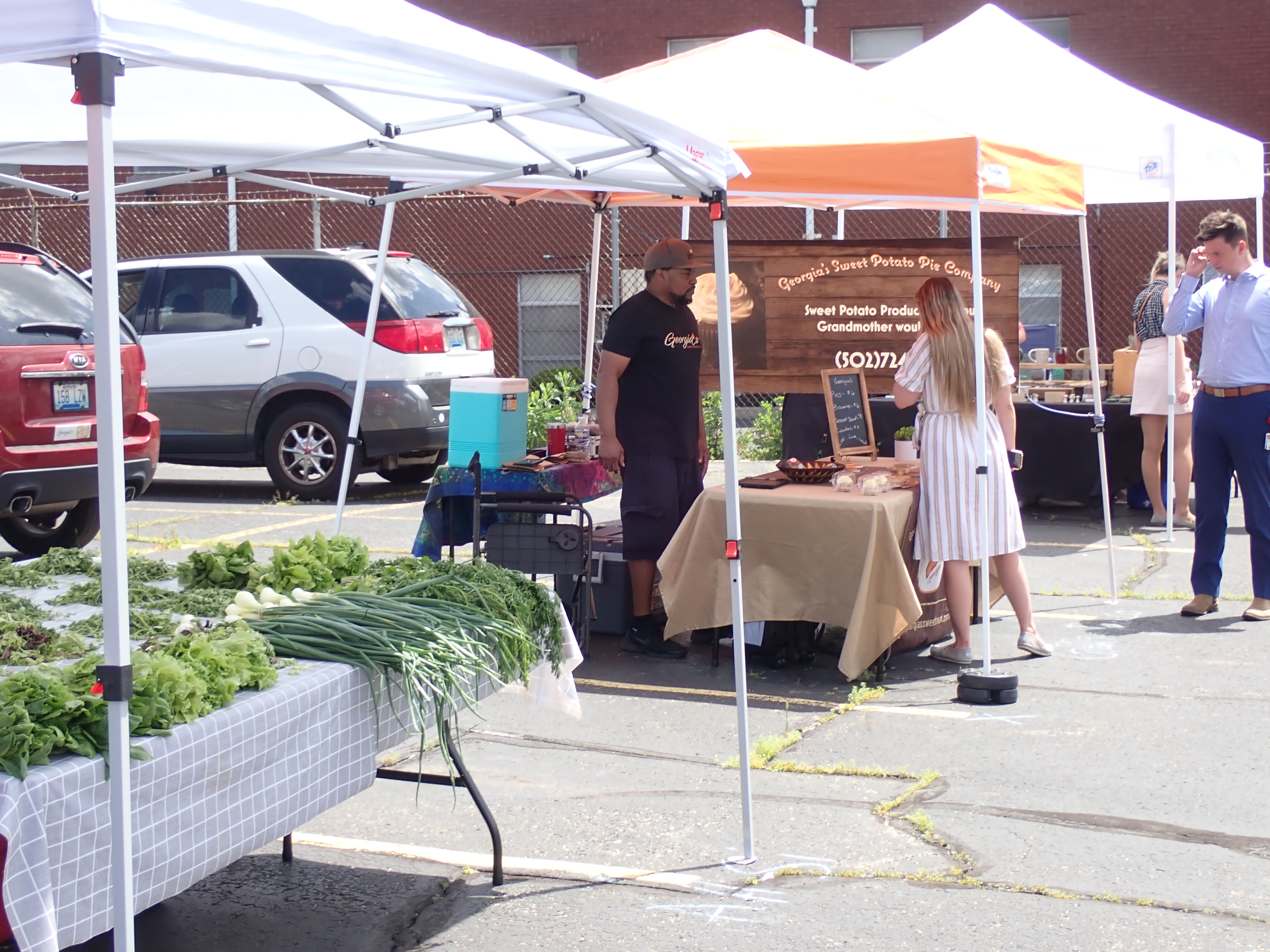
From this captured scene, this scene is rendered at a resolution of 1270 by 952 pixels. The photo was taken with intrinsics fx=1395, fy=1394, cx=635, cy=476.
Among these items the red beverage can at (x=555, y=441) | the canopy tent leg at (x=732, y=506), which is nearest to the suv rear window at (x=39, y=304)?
the red beverage can at (x=555, y=441)

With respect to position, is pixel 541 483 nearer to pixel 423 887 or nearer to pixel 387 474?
pixel 423 887

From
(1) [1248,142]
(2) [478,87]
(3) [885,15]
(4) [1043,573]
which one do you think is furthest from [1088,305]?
(3) [885,15]

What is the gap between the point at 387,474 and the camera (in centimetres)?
1282

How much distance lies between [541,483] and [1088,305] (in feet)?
11.4

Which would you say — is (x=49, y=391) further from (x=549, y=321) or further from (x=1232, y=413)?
(x=549, y=321)

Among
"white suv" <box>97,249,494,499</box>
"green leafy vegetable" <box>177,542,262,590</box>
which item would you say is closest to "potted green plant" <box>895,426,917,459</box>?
"green leafy vegetable" <box>177,542,262,590</box>

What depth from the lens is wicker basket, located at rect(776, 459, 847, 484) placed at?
6801mm

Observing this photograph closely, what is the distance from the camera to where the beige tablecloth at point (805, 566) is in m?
6.26

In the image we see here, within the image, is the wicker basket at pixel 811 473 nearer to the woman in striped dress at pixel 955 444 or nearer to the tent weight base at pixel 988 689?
the woman in striped dress at pixel 955 444

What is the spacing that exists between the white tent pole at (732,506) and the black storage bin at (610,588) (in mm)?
2575

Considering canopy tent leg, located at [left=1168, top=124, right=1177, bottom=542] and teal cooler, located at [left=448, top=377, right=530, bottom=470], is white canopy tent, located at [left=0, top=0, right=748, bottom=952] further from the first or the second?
canopy tent leg, located at [left=1168, top=124, right=1177, bottom=542]

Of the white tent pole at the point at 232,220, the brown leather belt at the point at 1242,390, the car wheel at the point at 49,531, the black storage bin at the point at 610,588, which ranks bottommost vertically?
the black storage bin at the point at 610,588

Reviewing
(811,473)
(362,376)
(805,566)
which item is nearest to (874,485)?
(811,473)

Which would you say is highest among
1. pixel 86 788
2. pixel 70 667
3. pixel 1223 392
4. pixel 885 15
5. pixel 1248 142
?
pixel 885 15
